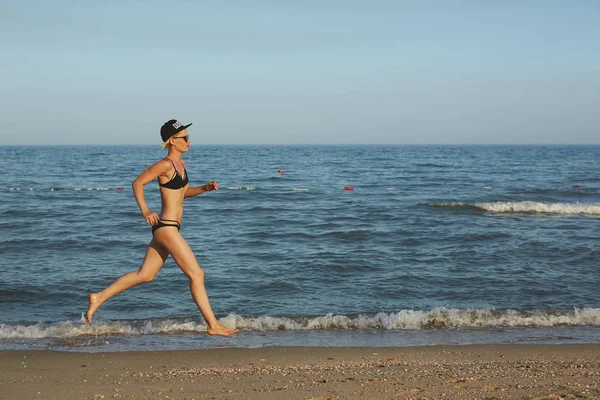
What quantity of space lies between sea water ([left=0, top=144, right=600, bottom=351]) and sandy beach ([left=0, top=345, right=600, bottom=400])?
2.23 ft

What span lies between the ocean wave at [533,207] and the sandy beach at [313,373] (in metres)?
17.3

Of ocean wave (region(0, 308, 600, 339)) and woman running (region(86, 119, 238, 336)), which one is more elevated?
woman running (region(86, 119, 238, 336))

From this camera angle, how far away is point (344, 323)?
413 inches

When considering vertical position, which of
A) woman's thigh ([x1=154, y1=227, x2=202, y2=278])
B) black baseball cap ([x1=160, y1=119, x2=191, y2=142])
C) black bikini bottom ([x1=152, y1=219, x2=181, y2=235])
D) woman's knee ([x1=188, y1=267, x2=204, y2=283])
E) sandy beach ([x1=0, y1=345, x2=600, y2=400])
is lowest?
sandy beach ([x1=0, y1=345, x2=600, y2=400])

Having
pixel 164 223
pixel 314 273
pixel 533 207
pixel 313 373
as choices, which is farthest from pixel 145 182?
pixel 533 207

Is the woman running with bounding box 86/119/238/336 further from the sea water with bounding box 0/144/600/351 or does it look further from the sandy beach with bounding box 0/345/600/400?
the sea water with bounding box 0/144/600/351

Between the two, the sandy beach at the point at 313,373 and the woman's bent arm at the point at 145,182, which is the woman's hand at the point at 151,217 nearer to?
the woman's bent arm at the point at 145,182

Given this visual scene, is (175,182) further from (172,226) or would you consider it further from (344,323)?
(344,323)

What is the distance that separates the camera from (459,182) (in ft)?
129

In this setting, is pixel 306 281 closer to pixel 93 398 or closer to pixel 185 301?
pixel 185 301

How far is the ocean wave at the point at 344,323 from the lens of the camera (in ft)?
32.9

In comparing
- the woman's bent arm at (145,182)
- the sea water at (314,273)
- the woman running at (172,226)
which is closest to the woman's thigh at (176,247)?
the woman running at (172,226)

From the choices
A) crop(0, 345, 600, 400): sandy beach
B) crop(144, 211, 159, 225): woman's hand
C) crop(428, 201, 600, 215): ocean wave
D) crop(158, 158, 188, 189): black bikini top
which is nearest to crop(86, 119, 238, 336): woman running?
A: crop(158, 158, 188, 189): black bikini top

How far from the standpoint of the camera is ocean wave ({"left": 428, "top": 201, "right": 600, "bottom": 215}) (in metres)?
25.3
